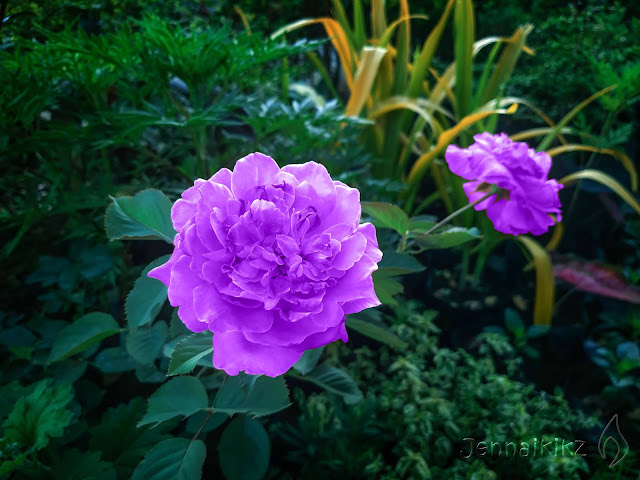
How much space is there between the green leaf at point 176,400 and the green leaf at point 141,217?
0.63 feet

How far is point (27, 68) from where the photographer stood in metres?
0.70

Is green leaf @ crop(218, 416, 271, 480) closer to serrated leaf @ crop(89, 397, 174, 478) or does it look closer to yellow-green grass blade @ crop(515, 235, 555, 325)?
serrated leaf @ crop(89, 397, 174, 478)

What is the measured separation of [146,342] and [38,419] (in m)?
0.16

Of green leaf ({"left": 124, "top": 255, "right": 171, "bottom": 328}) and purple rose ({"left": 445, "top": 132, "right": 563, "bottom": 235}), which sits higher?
purple rose ({"left": 445, "top": 132, "right": 563, "bottom": 235})

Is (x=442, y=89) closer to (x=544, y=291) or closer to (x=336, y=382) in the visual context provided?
(x=544, y=291)

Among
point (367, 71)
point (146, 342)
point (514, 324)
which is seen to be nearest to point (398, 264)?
point (146, 342)

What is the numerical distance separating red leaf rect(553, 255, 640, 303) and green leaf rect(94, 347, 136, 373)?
1.13m

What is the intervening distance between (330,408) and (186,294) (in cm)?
71

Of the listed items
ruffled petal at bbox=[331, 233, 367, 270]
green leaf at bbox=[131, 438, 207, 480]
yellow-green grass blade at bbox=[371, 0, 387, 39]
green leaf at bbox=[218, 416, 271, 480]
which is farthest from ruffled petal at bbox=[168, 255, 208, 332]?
yellow-green grass blade at bbox=[371, 0, 387, 39]

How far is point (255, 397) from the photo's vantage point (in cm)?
55

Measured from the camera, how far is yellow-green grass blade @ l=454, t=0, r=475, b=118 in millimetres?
1316

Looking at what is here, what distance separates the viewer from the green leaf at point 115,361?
737mm

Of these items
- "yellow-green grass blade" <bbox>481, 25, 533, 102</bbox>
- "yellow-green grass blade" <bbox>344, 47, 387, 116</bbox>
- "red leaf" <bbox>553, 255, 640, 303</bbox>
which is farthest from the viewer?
"yellow-green grass blade" <bbox>481, 25, 533, 102</bbox>

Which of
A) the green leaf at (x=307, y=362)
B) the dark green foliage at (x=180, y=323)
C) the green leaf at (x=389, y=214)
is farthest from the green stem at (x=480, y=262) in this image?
the green leaf at (x=307, y=362)
